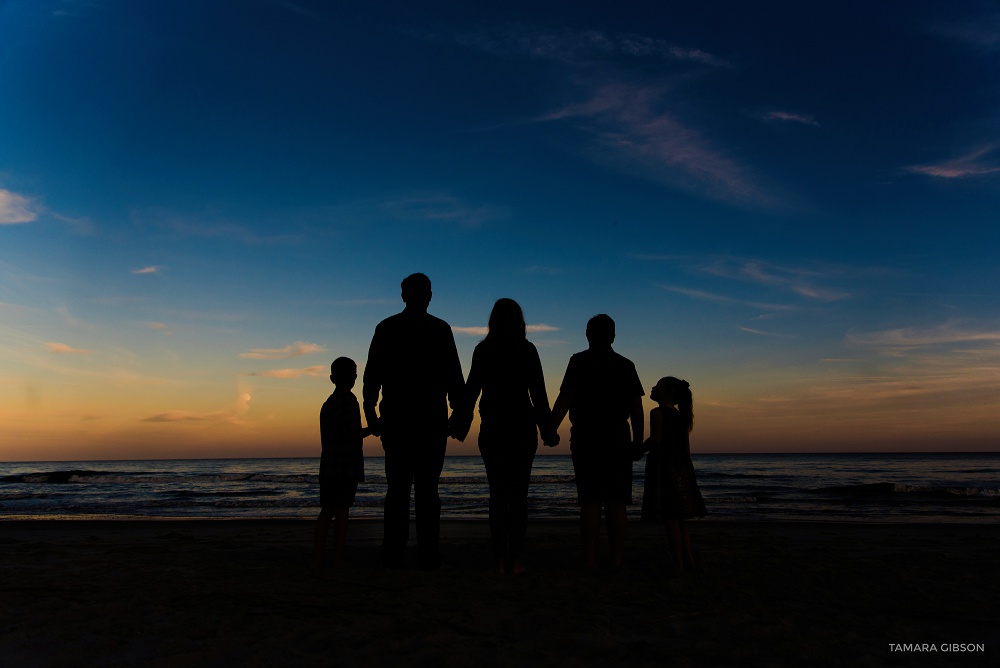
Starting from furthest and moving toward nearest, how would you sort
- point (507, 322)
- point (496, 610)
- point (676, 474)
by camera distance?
point (676, 474)
point (507, 322)
point (496, 610)

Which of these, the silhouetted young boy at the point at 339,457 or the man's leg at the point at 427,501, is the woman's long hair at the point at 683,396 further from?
the silhouetted young boy at the point at 339,457

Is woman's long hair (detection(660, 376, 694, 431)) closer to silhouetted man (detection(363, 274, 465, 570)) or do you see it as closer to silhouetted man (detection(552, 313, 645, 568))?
silhouetted man (detection(552, 313, 645, 568))

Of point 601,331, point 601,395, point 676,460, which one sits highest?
point 601,331

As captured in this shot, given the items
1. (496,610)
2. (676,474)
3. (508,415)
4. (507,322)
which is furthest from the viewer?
(676,474)

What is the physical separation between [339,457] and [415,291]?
1487 mm

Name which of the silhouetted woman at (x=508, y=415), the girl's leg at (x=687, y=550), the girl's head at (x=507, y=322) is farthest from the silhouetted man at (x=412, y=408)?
the girl's leg at (x=687, y=550)

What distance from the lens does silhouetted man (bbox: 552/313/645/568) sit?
15.9ft

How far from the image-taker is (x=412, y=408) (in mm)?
4840

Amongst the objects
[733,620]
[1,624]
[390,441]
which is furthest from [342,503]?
[733,620]

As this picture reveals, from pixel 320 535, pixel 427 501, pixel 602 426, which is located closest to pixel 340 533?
pixel 320 535

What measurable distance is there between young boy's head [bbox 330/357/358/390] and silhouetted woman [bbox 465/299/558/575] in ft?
3.44

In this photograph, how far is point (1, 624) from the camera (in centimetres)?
335

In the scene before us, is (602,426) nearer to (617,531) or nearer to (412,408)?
(617,531)

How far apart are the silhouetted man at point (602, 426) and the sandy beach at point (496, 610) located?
1.40 ft
